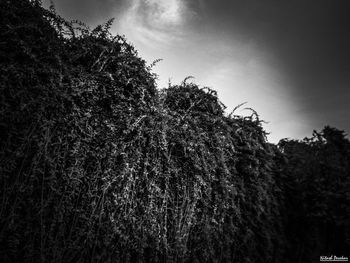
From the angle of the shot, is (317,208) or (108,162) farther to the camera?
(317,208)

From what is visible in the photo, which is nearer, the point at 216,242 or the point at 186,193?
the point at 186,193

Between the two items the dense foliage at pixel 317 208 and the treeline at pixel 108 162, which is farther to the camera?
the dense foliage at pixel 317 208

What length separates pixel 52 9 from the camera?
2061 mm

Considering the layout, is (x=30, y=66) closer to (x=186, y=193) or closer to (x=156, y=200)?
(x=156, y=200)

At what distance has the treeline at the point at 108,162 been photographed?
155 centimetres

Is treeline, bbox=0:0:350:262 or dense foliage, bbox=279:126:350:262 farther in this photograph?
dense foliage, bbox=279:126:350:262

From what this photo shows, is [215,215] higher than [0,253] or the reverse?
higher

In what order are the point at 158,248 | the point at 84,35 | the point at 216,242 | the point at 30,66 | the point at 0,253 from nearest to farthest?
the point at 0,253, the point at 30,66, the point at 158,248, the point at 84,35, the point at 216,242

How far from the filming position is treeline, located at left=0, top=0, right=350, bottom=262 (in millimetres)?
1547

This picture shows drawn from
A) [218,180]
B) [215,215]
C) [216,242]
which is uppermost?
[218,180]

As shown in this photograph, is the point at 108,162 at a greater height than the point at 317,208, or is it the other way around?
the point at 317,208

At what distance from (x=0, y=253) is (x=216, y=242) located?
2011 mm

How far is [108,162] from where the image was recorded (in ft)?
6.24

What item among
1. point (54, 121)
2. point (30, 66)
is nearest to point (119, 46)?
point (30, 66)
